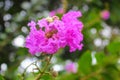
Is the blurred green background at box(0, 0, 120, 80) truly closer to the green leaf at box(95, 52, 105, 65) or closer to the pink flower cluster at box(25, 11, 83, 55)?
the green leaf at box(95, 52, 105, 65)

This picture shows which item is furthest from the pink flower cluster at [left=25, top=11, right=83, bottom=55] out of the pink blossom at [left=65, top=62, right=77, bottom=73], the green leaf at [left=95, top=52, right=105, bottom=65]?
the pink blossom at [left=65, top=62, right=77, bottom=73]

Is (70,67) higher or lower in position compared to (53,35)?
higher

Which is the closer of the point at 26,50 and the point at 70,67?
the point at 26,50

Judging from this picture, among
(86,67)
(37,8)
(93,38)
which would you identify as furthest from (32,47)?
(93,38)

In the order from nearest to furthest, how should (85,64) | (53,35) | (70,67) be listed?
(53,35) < (85,64) < (70,67)

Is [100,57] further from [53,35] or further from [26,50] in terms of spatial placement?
[53,35]

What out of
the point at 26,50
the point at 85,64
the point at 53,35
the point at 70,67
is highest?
the point at 70,67

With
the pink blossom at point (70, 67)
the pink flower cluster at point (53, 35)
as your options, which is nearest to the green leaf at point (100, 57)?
the pink blossom at point (70, 67)

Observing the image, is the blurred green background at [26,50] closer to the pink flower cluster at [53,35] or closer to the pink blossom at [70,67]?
the pink blossom at [70,67]

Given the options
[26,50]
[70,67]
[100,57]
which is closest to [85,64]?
[100,57]
